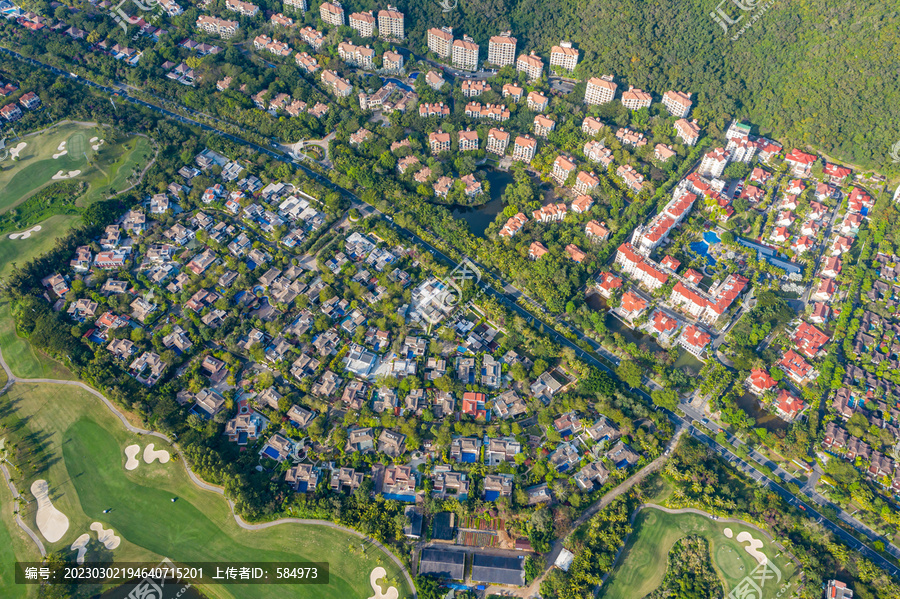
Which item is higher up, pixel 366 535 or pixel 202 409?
pixel 366 535

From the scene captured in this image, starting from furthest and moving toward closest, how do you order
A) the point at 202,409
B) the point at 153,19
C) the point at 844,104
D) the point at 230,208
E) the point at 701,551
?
the point at 153,19 → the point at 844,104 → the point at 230,208 → the point at 202,409 → the point at 701,551

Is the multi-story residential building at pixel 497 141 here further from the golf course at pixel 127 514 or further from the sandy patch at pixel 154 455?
the sandy patch at pixel 154 455

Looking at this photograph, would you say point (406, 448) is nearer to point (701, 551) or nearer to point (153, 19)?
point (701, 551)

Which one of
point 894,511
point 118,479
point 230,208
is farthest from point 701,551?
point 230,208

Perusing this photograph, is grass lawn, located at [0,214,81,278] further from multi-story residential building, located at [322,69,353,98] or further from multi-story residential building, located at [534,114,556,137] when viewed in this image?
multi-story residential building, located at [534,114,556,137]

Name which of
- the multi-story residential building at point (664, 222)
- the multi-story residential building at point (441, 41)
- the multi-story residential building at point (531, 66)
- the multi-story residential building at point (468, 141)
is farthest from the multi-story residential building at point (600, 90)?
the multi-story residential building at point (441, 41)

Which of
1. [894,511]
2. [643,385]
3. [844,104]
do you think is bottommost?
[643,385]
